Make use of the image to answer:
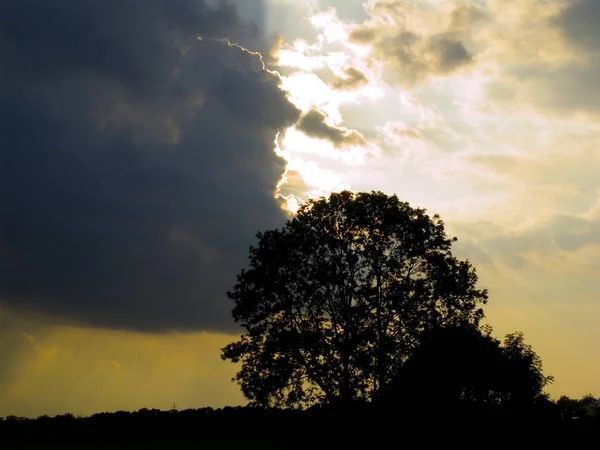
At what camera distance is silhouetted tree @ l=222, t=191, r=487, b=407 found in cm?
4662

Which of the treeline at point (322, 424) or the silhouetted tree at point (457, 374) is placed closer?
the treeline at point (322, 424)

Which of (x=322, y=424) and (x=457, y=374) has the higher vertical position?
(x=457, y=374)

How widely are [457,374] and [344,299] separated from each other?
10.6m

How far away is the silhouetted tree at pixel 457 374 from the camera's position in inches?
1491

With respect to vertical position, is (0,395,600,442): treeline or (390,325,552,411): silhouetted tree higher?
(390,325,552,411): silhouetted tree

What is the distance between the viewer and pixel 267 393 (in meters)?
46.8

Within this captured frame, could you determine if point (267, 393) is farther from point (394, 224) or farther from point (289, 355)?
point (394, 224)

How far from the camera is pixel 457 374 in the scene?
138ft

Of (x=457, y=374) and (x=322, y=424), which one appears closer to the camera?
(x=322, y=424)

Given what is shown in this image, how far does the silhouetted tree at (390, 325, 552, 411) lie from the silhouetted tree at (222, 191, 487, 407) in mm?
2997

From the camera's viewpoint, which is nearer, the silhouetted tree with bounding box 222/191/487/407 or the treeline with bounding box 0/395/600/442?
the treeline with bounding box 0/395/600/442

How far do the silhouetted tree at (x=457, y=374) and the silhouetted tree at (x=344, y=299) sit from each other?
118 inches

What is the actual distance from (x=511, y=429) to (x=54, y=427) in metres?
30.1

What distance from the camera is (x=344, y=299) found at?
48.3 m
